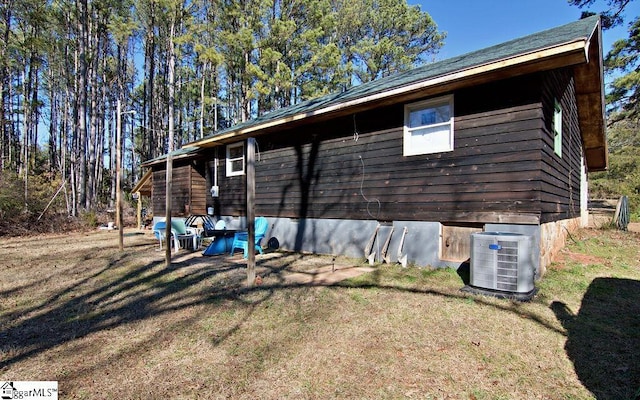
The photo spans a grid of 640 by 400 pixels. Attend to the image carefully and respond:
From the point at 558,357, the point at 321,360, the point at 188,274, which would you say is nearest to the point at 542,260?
the point at 558,357

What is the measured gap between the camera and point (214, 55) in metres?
15.7

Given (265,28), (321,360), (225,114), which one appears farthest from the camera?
(225,114)

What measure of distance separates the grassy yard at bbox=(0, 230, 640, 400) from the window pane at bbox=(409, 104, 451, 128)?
9.01ft

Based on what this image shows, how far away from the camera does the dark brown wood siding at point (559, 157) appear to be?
16.7ft

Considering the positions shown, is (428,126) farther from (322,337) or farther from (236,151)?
(236,151)

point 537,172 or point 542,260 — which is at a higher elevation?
point 537,172

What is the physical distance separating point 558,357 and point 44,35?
28.4m

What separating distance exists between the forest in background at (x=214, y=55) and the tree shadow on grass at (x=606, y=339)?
13619mm

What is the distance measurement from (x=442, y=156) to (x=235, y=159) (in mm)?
6702

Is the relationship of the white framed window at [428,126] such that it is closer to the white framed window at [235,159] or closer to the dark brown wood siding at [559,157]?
the dark brown wood siding at [559,157]

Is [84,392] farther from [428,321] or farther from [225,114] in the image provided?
[225,114]

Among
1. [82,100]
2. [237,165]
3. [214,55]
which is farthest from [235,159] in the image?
[82,100]

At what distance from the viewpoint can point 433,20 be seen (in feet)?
64.3

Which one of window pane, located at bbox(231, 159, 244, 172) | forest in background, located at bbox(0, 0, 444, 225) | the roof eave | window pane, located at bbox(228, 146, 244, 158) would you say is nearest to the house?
the roof eave
